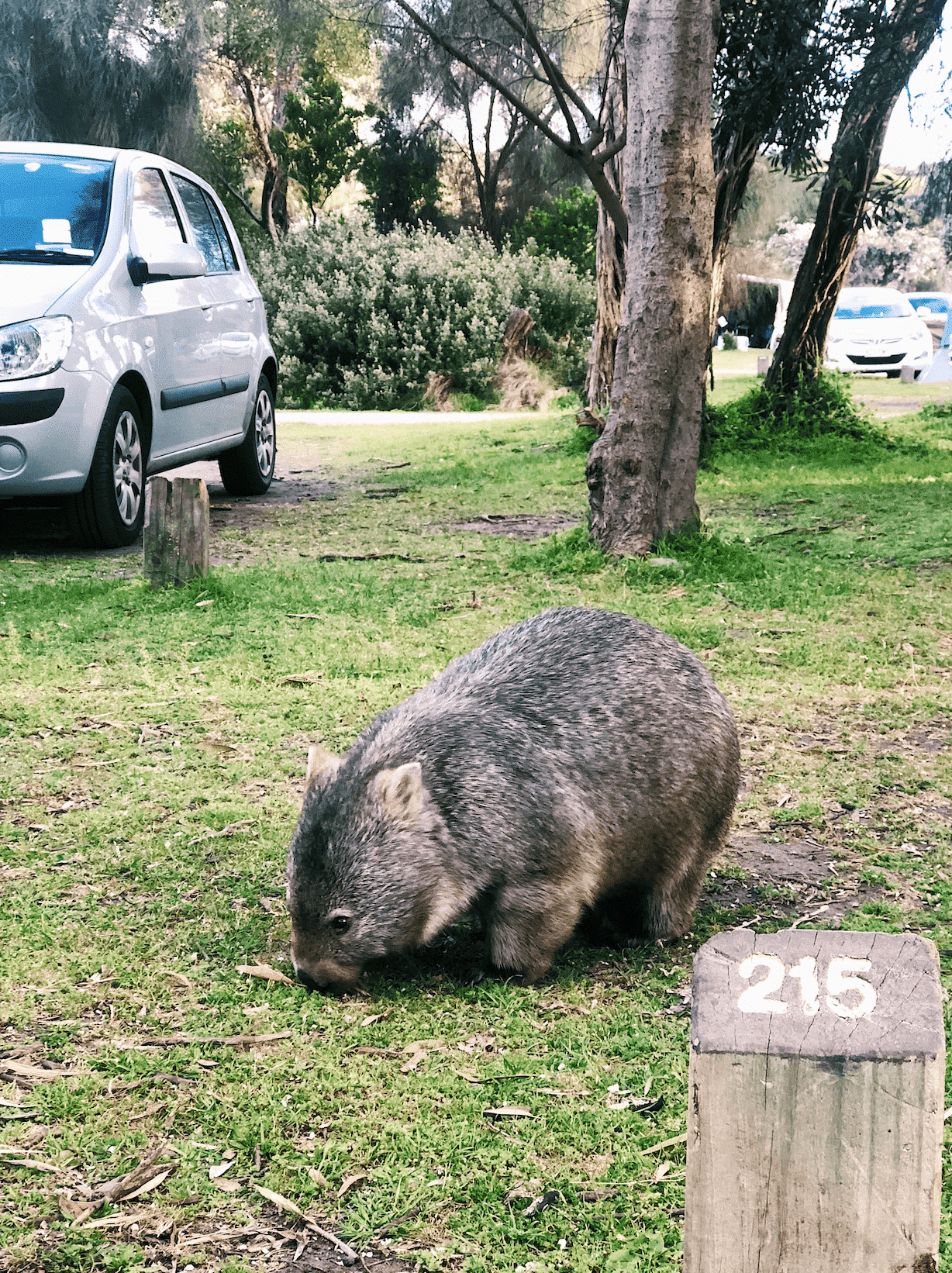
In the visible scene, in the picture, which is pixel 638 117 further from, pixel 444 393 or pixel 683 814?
pixel 444 393

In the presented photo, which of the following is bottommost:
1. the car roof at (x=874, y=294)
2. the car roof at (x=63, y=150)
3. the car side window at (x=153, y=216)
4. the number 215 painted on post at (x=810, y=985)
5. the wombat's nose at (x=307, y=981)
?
the wombat's nose at (x=307, y=981)

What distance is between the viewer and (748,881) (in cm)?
409

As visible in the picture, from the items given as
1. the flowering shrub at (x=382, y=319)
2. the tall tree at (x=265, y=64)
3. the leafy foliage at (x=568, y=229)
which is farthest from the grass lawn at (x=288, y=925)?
the leafy foliage at (x=568, y=229)

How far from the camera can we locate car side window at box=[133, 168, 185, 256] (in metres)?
8.51

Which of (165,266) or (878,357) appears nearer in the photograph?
(165,266)

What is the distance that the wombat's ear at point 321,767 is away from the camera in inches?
135

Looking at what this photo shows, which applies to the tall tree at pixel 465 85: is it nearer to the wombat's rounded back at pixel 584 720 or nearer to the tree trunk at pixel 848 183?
the tree trunk at pixel 848 183

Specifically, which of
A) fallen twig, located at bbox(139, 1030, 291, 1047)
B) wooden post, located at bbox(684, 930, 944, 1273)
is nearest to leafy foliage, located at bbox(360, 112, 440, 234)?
fallen twig, located at bbox(139, 1030, 291, 1047)

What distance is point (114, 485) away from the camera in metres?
8.05

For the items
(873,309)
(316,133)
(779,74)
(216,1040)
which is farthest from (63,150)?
(316,133)

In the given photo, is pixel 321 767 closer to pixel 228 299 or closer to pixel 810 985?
pixel 810 985

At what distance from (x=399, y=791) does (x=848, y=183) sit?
36.2 ft

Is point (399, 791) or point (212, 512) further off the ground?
A: point (399, 791)

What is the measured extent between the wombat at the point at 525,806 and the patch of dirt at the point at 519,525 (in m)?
5.35
